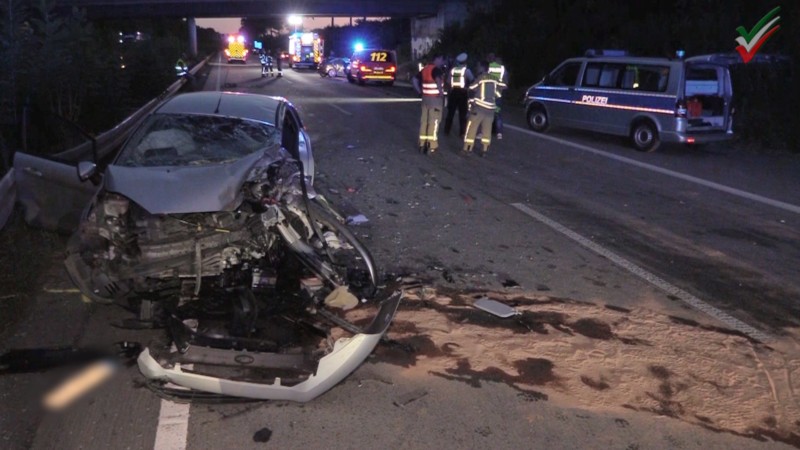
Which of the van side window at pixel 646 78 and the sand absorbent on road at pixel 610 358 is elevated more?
the van side window at pixel 646 78

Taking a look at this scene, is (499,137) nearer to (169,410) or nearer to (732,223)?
(732,223)

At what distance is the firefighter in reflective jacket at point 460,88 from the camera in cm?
1507

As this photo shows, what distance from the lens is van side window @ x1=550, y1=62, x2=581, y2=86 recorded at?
53.9 feet

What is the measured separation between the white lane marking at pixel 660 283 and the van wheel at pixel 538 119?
28.6 feet

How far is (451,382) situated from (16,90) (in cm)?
1124

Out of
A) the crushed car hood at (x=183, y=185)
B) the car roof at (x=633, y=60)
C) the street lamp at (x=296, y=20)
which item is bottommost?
the crushed car hood at (x=183, y=185)

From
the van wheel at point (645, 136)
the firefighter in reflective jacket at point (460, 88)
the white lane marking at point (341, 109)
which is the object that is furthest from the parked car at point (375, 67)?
the van wheel at point (645, 136)

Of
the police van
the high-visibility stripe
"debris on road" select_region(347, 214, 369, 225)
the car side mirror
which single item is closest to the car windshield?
the car side mirror

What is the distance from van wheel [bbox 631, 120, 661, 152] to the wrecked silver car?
10408 mm

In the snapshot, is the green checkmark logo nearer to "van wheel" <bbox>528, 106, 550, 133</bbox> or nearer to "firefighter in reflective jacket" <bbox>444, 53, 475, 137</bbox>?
"van wheel" <bbox>528, 106, 550, 133</bbox>

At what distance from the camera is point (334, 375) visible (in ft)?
14.2

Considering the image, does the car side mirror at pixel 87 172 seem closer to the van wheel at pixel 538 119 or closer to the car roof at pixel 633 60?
the car roof at pixel 633 60

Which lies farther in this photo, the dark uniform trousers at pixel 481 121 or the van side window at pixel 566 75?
the van side window at pixel 566 75

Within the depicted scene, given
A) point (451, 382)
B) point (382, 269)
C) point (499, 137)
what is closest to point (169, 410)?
point (451, 382)
